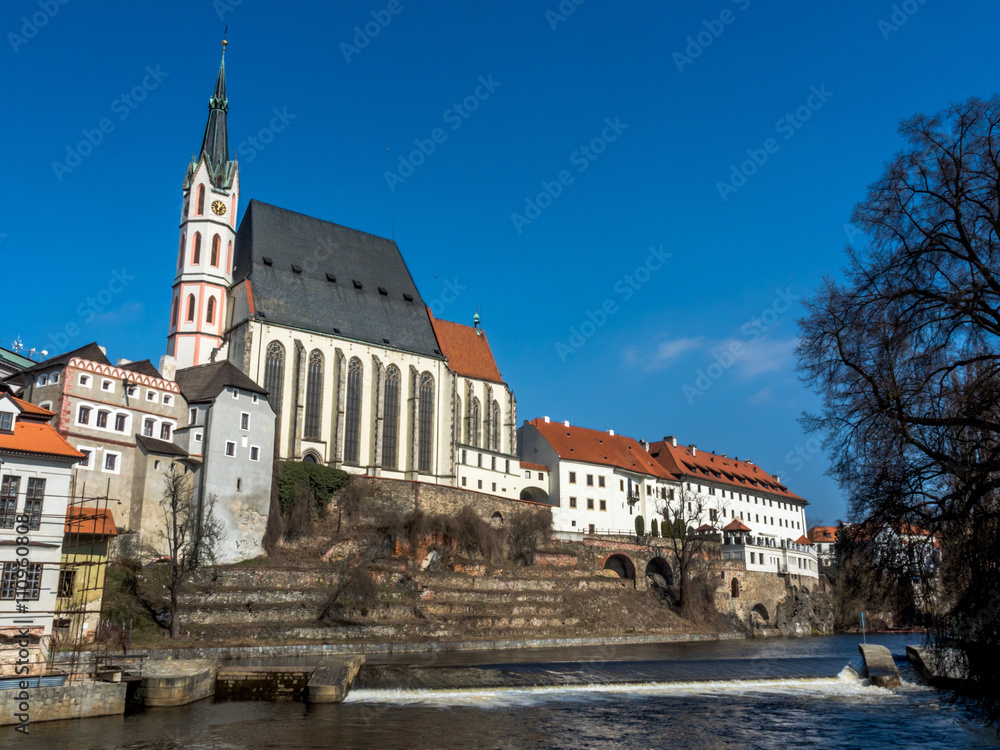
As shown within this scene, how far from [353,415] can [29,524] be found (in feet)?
117

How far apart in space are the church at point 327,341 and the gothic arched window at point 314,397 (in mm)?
98

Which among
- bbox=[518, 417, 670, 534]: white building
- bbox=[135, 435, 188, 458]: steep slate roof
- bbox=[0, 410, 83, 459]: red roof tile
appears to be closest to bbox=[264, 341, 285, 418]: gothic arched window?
bbox=[135, 435, 188, 458]: steep slate roof

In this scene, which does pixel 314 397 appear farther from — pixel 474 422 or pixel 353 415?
pixel 474 422

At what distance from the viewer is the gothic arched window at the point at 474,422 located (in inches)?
2953

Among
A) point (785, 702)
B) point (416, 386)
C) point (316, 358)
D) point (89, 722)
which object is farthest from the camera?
point (416, 386)

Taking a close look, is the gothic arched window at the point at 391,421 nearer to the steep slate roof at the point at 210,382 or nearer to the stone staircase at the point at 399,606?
the stone staircase at the point at 399,606

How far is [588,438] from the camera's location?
8600 centimetres

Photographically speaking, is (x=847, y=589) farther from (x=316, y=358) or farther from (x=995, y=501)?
(x=316, y=358)

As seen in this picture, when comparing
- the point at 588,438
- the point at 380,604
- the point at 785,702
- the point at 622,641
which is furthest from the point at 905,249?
the point at 588,438

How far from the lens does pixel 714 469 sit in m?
99.3

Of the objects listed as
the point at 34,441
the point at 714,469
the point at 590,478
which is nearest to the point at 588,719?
the point at 34,441

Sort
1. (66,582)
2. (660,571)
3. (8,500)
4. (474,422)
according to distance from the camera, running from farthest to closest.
Result: (474,422) → (660,571) → (66,582) → (8,500)

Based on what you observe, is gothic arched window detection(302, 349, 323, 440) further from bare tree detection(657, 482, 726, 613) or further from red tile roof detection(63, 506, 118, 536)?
bare tree detection(657, 482, 726, 613)

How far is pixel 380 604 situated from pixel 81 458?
19.7 metres
